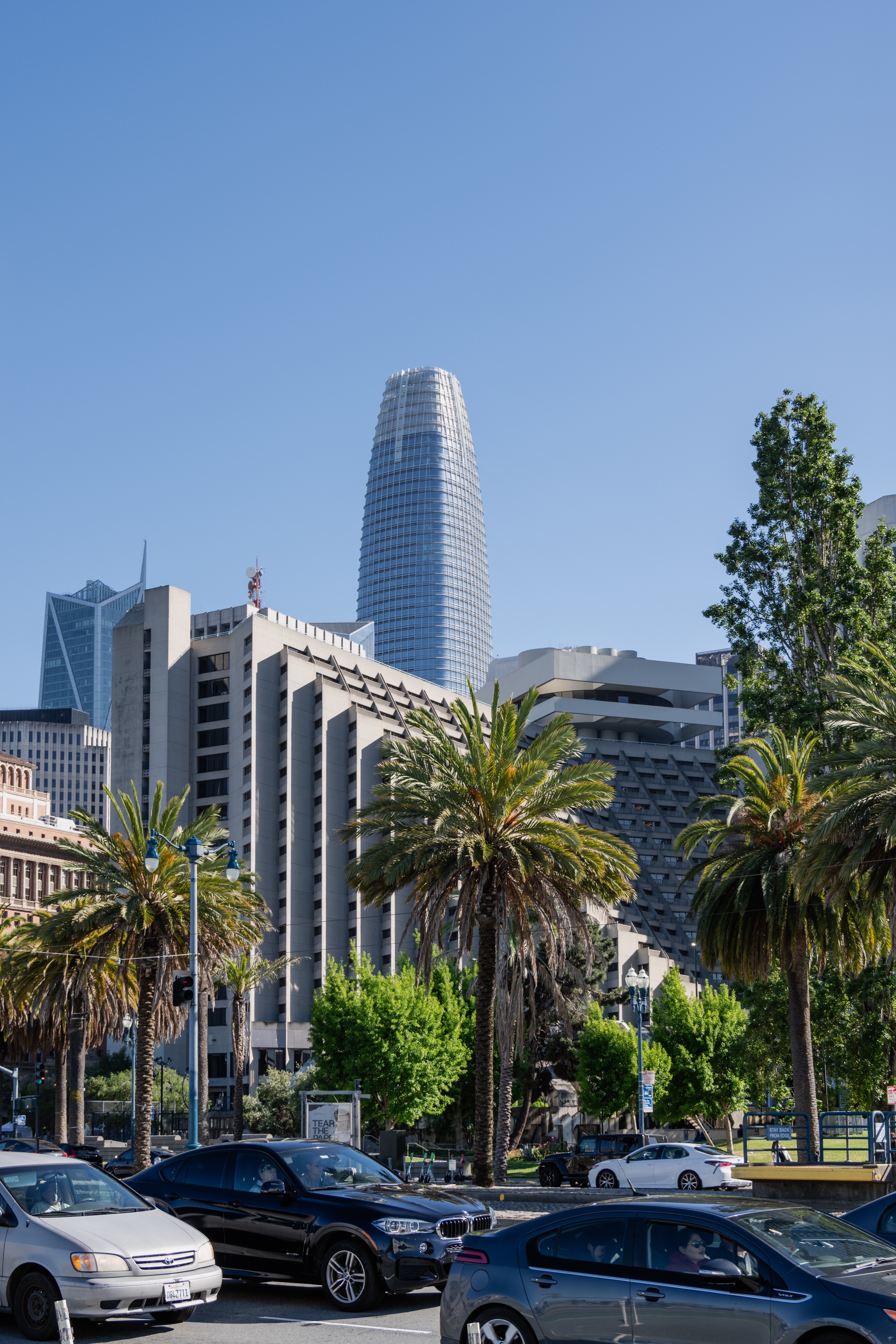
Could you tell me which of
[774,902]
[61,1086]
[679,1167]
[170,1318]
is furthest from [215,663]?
[170,1318]

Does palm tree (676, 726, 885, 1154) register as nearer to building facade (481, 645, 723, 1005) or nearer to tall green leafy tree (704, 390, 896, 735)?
tall green leafy tree (704, 390, 896, 735)

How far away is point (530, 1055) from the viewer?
7294 cm

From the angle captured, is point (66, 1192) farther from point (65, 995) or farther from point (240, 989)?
point (240, 989)

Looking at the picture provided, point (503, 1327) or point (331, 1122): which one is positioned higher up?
point (503, 1327)

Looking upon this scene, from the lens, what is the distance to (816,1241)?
9469 mm

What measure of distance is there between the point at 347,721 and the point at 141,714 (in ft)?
59.1

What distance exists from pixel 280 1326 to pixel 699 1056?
57.8 metres

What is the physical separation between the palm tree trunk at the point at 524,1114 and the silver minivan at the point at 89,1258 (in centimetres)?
6077

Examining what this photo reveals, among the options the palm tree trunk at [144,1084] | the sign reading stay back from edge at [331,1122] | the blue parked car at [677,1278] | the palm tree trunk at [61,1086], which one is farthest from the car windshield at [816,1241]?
the palm tree trunk at [61,1086]

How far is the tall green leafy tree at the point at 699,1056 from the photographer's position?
66.9 meters

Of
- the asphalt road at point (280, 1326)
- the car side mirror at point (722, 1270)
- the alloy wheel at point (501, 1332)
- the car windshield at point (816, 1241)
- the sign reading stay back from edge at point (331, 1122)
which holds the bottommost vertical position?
the sign reading stay back from edge at point (331, 1122)

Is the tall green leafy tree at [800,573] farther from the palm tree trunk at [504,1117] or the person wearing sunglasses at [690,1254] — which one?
the person wearing sunglasses at [690,1254]

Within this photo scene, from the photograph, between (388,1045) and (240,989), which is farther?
(240,989)

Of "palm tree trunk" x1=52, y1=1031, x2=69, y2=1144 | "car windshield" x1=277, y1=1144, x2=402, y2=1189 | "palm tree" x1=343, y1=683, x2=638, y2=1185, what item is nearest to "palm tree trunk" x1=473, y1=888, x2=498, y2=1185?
"palm tree" x1=343, y1=683, x2=638, y2=1185
